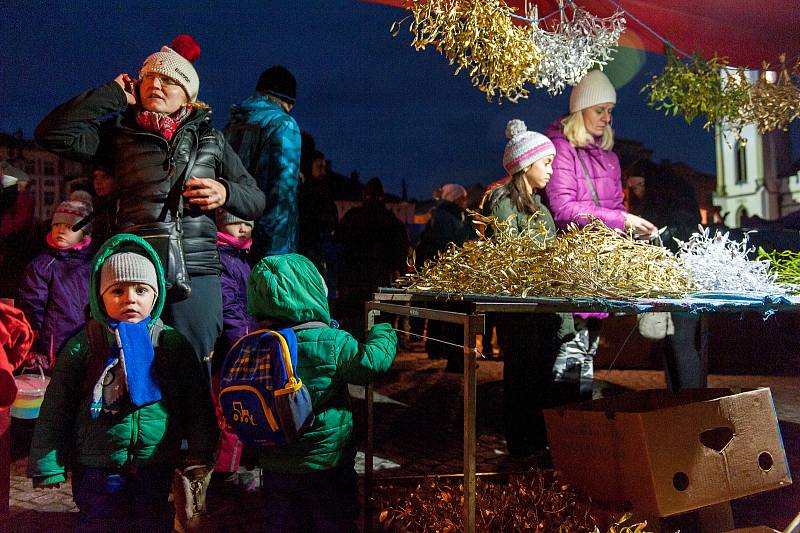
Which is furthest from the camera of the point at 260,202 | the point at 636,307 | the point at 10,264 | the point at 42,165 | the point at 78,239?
the point at 42,165

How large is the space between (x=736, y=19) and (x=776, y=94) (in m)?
0.54

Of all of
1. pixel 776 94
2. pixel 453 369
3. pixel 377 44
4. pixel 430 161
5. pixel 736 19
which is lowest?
pixel 453 369

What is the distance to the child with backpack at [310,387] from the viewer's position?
2.49 meters

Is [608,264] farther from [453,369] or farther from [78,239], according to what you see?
[453,369]

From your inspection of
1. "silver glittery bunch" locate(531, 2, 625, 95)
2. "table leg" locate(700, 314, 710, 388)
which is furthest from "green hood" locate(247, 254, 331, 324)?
"table leg" locate(700, 314, 710, 388)

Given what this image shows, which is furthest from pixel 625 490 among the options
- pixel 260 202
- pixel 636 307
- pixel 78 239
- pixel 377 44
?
pixel 377 44

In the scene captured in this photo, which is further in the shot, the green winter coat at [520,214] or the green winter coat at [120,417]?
the green winter coat at [520,214]

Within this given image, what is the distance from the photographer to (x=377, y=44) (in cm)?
2158

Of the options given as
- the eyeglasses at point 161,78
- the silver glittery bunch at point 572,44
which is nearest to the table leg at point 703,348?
the silver glittery bunch at point 572,44

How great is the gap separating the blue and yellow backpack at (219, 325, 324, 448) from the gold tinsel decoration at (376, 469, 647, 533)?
25.5 inches

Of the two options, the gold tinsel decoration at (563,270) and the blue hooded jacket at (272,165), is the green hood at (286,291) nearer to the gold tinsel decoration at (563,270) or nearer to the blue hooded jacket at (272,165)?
the gold tinsel decoration at (563,270)

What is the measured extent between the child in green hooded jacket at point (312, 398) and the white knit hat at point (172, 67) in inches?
41.7

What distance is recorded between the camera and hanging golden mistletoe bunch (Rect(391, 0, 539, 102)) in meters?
3.25

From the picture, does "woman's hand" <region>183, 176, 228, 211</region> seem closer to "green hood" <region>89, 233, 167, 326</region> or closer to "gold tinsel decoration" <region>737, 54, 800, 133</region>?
"green hood" <region>89, 233, 167, 326</region>
